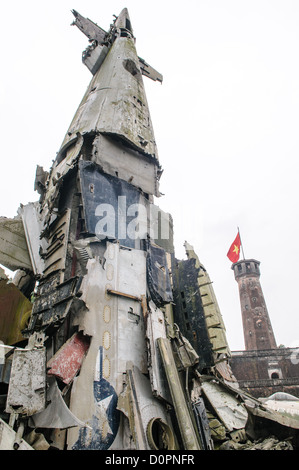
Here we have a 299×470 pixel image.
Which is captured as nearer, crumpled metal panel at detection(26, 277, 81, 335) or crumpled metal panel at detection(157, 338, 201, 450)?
crumpled metal panel at detection(157, 338, 201, 450)

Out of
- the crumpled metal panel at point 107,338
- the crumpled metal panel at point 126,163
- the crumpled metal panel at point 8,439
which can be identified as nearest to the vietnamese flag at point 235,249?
the crumpled metal panel at point 126,163

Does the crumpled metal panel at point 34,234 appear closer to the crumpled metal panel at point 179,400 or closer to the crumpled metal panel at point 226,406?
the crumpled metal panel at point 179,400

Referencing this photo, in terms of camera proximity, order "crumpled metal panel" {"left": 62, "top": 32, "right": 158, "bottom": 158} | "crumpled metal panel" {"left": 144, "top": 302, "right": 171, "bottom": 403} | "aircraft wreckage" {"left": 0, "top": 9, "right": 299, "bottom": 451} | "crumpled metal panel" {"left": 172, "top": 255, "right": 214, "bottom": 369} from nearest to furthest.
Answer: "aircraft wreckage" {"left": 0, "top": 9, "right": 299, "bottom": 451} → "crumpled metal panel" {"left": 144, "top": 302, "right": 171, "bottom": 403} → "crumpled metal panel" {"left": 172, "top": 255, "right": 214, "bottom": 369} → "crumpled metal panel" {"left": 62, "top": 32, "right": 158, "bottom": 158}

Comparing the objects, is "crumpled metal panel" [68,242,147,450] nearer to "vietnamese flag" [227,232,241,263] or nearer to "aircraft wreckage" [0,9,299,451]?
"aircraft wreckage" [0,9,299,451]

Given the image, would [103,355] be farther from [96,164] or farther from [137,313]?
[96,164]

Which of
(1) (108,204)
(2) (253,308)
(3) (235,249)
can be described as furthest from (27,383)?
(2) (253,308)

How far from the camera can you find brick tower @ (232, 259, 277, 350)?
43938 millimetres

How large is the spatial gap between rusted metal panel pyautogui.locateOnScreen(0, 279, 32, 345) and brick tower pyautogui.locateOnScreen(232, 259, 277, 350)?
137ft

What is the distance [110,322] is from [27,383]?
A: 9.48 feet

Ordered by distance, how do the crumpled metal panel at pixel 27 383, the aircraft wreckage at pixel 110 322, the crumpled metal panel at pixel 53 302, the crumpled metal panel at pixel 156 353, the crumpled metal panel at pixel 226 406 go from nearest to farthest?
1. the crumpled metal panel at pixel 27 383
2. the aircraft wreckage at pixel 110 322
3. the crumpled metal panel at pixel 156 353
4. the crumpled metal panel at pixel 53 302
5. the crumpled metal panel at pixel 226 406

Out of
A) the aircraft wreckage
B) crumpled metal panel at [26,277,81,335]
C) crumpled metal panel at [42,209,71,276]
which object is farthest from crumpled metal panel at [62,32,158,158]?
crumpled metal panel at [26,277,81,335]

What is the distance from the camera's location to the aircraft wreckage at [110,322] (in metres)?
6.37

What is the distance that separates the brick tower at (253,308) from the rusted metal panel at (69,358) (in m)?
42.5
